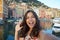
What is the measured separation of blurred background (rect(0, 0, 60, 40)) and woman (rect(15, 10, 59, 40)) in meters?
0.03

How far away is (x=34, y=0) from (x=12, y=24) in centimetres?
29

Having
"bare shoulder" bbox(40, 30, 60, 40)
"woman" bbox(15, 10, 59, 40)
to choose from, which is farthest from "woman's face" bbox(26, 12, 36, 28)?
"bare shoulder" bbox(40, 30, 60, 40)

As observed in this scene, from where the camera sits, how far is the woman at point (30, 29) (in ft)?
4.74

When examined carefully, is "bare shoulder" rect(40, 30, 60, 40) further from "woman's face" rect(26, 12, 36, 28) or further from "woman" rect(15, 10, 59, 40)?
"woman's face" rect(26, 12, 36, 28)

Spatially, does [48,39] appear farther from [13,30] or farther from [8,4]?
[8,4]

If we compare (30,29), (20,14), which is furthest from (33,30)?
(20,14)

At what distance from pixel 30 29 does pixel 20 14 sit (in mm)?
159

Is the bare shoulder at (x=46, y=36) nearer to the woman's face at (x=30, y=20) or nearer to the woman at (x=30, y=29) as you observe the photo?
the woman at (x=30, y=29)

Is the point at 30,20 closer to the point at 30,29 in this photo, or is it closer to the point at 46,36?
the point at 30,29

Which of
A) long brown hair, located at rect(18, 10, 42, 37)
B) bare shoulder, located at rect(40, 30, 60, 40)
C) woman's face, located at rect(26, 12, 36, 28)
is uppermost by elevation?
woman's face, located at rect(26, 12, 36, 28)

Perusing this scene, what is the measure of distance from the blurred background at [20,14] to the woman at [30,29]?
0.10 ft

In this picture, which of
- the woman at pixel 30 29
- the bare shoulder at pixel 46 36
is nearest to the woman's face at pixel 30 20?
the woman at pixel 30 29

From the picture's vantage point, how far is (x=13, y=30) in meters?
1.46

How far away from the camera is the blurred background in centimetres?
145
